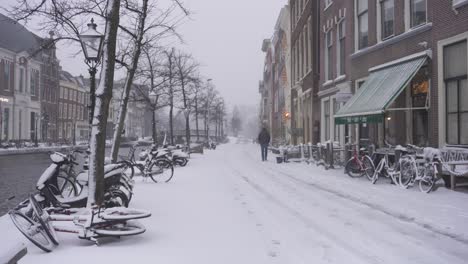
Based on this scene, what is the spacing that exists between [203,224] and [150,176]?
7.10 meters

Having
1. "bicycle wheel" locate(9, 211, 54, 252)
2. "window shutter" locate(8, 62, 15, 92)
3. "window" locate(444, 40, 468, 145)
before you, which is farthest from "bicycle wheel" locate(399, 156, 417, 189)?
"window shutter" locate(8, 62, 15, 92)

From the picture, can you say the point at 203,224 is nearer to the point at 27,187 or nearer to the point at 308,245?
the point at 308,245

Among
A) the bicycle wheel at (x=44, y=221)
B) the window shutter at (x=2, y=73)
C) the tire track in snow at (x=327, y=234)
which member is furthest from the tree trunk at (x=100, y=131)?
the window shutter at (x=2, y=73)

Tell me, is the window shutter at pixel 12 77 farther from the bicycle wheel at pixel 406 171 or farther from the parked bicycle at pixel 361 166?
the bicycle wheel at pixel 406 171

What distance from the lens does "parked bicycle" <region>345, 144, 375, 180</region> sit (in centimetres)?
1434

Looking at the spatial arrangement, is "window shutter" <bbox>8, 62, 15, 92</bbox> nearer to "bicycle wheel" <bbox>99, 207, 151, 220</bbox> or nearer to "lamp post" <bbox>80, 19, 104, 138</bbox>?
"lamp post" <bbox>80, 19, 104, 138</bbox>

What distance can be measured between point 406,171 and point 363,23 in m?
8.01

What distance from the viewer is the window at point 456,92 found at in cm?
1152

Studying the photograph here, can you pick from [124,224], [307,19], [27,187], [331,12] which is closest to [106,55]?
[124,224]

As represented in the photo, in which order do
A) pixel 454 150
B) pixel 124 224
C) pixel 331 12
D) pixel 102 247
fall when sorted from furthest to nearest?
pixel 331 12, pixel 454 150, pixel 124 224, pixel 102 247

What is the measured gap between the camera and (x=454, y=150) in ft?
36.4

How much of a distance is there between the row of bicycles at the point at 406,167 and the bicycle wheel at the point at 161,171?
5488mm

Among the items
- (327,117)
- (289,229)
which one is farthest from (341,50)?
(289,229)

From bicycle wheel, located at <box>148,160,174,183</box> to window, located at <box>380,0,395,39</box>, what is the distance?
319 inches
